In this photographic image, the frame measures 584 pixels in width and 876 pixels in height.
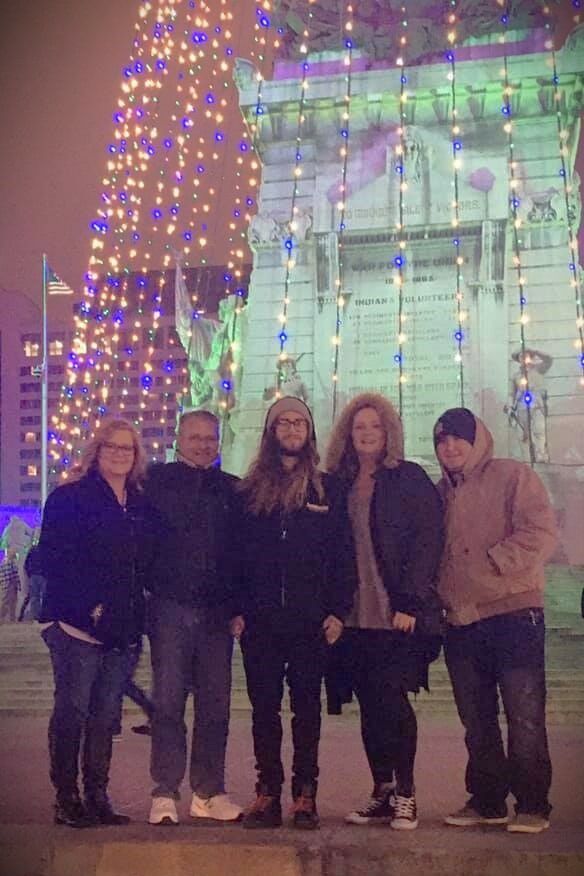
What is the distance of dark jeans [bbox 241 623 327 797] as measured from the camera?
4.30m

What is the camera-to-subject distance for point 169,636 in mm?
4527

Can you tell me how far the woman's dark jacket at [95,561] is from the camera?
4.43 metres

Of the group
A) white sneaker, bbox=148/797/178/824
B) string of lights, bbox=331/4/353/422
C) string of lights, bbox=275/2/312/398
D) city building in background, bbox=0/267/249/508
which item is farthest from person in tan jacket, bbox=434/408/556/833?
city building in background, bbox=0/267/249/508

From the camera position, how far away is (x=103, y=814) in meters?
4.36

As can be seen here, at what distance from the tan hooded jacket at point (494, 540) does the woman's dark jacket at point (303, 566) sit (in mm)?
498

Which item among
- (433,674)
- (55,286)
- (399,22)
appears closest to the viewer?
(433,674)

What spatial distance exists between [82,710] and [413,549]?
1.67 metres

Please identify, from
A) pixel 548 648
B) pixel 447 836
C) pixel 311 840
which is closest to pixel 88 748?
pixel 311 840

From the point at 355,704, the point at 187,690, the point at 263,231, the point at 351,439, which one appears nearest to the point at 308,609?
the point at 187,690

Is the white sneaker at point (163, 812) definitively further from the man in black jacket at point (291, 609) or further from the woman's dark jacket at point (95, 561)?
the woman's dark jacket at point (95, 561)

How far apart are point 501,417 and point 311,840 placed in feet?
42.8

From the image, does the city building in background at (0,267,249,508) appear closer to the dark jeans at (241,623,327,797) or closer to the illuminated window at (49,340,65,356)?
the illuminated window at (49,340,65,356)

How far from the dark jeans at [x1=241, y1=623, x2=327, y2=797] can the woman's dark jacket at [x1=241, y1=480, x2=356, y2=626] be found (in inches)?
3.8

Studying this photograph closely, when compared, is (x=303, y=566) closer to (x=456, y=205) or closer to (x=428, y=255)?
(x=428, y=255)
